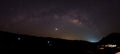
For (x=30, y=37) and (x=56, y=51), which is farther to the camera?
(x=56, y=51)

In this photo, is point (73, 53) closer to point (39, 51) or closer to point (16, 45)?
point (39, 51)

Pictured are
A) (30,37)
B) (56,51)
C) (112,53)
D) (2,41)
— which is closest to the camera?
(2,41)

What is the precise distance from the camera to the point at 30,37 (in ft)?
82.0

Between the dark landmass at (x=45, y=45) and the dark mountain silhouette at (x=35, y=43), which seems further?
the dark landmass at (x=45, y=45)

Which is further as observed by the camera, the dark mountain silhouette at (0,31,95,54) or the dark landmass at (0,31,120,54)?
the dark landmass at (0,31,120,54)

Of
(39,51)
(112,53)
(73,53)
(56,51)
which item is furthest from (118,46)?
(39,51)

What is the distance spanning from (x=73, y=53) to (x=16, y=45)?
8627 millimetres

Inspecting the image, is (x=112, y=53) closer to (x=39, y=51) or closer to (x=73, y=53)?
(x=73, y=53)

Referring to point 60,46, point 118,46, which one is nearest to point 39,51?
point 60,46

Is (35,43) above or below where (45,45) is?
above

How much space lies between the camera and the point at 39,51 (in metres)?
25.3

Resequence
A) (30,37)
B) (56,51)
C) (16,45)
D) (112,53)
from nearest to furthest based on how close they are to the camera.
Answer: (16,45) → (30,37) → (56,51) → (112,53)

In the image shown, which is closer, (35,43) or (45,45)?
(35,43)

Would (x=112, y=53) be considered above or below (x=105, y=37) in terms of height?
below
